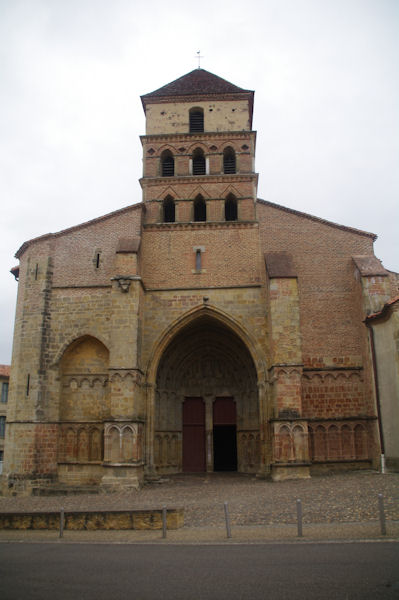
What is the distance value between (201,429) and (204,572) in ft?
53.8

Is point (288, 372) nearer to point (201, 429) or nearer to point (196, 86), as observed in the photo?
point (201, 429)

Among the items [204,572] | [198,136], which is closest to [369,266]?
[198,136]

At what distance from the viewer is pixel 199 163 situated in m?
23.8

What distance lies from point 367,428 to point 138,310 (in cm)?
929

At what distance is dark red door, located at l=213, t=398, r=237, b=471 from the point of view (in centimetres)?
2303

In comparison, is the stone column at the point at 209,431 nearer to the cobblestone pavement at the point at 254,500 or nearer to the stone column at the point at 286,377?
the cobblestone pavement at the point at 254,500

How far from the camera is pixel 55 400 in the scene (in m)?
19.3

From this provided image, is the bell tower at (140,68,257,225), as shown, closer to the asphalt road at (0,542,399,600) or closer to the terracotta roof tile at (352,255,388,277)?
the terracotta roof tile at (352,255,388,277)

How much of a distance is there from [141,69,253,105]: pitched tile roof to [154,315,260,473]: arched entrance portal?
36.8ft

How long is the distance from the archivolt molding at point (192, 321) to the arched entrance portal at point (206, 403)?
2.31 ft

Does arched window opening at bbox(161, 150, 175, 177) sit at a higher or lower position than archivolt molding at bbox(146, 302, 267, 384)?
higher

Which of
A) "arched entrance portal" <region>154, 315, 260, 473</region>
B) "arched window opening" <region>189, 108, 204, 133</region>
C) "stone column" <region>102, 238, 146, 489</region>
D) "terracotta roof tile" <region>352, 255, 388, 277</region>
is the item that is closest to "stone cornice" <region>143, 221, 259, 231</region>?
Result: "stone column" <region>102, 238, 146, 489</region>

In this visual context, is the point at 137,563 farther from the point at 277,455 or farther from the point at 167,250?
the point at 167,250

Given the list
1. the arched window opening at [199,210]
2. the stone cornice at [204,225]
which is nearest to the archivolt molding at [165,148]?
the arched window opening at [199,210]
